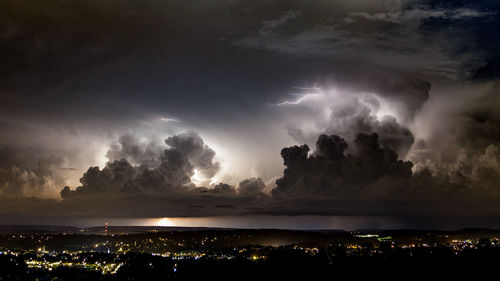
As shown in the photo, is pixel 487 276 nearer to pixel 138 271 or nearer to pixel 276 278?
pixel 276 278

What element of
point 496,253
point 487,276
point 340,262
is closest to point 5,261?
point 340,262

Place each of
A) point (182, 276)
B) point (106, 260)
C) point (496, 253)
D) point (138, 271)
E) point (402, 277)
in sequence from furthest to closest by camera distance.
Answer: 1. point (106, 260)
2. point (496, 253)
3. point (138, 271)
4. point (182, 276)
5. point (402, 277)

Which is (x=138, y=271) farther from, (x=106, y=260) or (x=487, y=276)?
(x=487, y=276)

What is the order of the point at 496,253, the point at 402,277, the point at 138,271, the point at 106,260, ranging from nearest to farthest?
the point at 402,277 → the point at 138,271 → the point at 496,253 → the point at 106,260

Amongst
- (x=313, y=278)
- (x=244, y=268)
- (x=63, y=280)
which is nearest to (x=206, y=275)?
(x=244, y=268)

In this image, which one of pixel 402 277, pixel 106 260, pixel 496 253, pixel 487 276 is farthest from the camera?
pixel 106 260

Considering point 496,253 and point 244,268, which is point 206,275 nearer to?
point 244,268

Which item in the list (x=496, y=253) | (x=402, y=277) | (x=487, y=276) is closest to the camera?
(x=487, y=276)

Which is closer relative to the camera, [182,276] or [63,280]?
[63,280]

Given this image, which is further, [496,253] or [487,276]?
[496,253]
